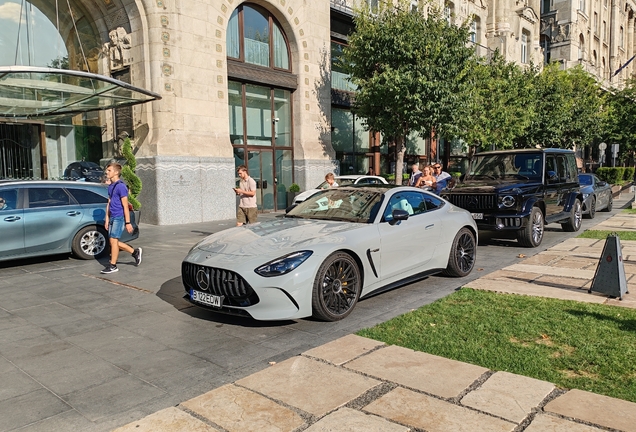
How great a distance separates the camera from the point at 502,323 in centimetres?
521

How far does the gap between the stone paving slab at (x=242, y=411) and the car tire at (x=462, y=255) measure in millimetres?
4600

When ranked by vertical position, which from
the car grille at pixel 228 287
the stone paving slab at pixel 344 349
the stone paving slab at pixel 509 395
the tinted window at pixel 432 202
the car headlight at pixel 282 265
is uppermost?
the tinted window at pixel 432 202

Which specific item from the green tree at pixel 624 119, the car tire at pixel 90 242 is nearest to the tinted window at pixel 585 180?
the car tire at pixel 90 242

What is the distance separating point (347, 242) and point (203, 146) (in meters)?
11.7

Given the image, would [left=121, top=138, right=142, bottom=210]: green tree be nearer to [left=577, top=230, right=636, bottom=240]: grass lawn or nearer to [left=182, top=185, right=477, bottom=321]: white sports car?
[left=182, top=185, right=477, bottom=321]: white sports car

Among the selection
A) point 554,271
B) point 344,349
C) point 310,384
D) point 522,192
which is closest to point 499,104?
point 522,192

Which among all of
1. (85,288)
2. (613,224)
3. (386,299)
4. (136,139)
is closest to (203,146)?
(136,139)

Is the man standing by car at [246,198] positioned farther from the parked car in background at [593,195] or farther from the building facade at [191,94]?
the parked car in background at [593,195]

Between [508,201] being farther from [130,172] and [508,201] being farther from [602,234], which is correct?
[130,172]

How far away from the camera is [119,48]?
1582 cm

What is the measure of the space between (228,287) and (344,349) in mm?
1357

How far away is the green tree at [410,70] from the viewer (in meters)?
17.2

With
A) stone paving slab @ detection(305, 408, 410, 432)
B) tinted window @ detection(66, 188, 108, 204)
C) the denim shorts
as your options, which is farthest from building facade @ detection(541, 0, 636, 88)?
stone paving slab @ detection(305, 408, 410, 432)

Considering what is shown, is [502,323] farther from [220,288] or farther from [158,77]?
[158,77]
